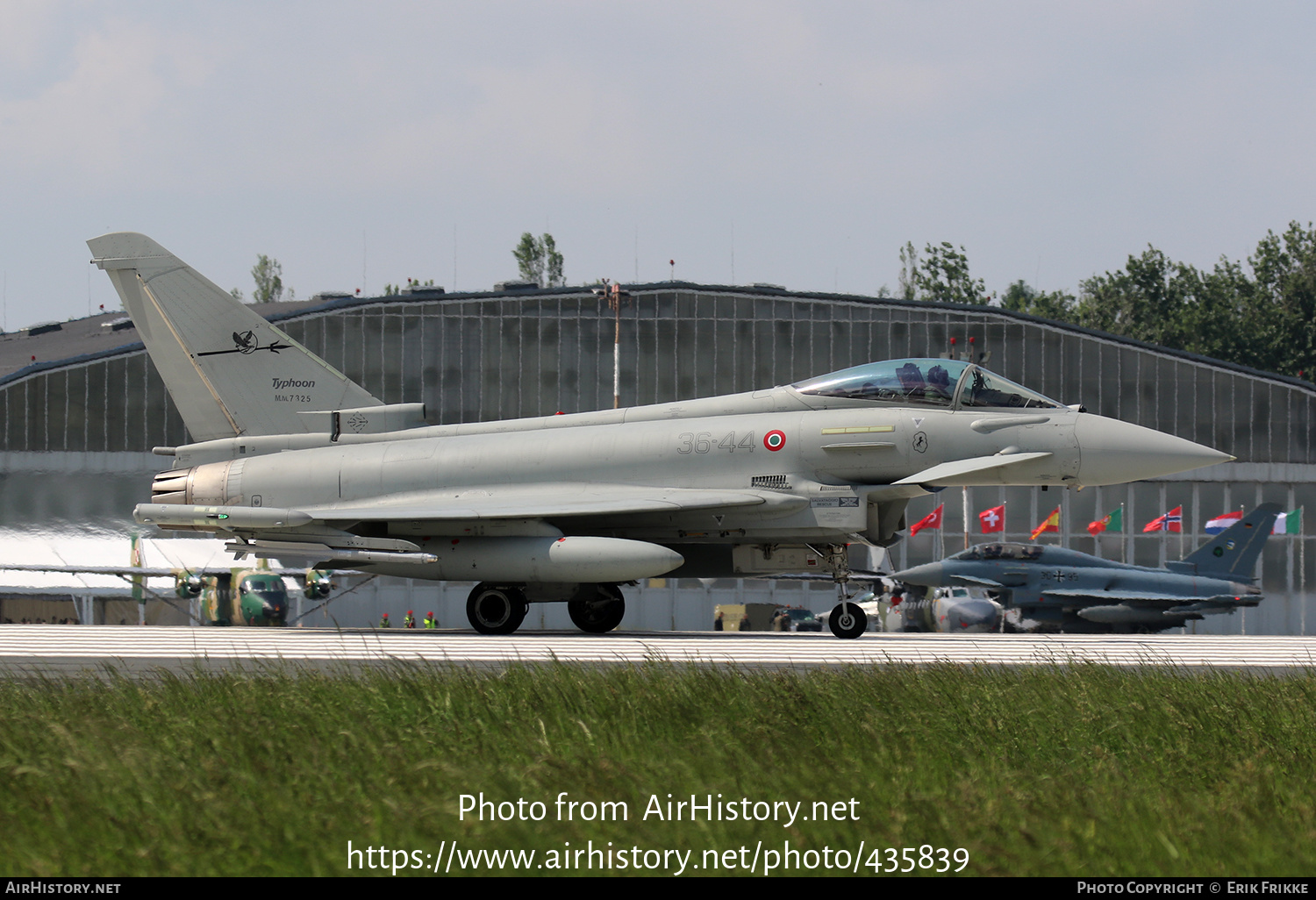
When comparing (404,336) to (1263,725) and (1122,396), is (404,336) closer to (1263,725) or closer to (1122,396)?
(1122,396)

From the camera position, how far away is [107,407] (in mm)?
33156

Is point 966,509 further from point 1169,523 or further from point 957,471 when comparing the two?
point 957,471

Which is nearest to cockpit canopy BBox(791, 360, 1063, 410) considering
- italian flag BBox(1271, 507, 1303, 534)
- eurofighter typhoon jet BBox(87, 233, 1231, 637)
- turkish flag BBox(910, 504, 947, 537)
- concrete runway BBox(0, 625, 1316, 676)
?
eurofighter typhoon jet BBox(87, 233, 1231, 637)

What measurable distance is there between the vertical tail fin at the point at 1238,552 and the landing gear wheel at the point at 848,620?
42.2ft

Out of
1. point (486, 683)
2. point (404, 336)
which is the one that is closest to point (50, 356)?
point (404, 336)

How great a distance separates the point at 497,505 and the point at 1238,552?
57.4 ft

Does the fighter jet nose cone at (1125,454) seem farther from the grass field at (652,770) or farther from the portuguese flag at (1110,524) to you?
the portuguese flag at (1110,524)

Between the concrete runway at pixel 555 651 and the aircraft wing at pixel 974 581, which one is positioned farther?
the aircraft wing at pixel 974 581

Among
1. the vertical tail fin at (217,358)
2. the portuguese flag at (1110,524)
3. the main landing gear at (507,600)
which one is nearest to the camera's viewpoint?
the main landing gear at (507,600)

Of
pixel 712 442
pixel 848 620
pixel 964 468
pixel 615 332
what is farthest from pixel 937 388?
pixel 615 332

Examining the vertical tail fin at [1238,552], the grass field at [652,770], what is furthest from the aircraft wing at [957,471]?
the vertical tail fin at [1238,552]

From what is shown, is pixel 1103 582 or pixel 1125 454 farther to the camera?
pixel 1103 582

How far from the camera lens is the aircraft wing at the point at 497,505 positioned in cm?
1616

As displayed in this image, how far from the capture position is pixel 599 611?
17609 mm
